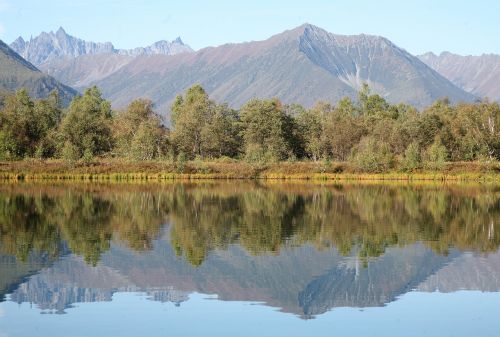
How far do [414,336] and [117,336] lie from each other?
8.51 meters

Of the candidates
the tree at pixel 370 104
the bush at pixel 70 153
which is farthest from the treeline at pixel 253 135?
the tree at pixel 370 104

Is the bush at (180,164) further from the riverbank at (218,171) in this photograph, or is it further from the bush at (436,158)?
the bush at (436,158)

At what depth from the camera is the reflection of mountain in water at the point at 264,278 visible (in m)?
25.4

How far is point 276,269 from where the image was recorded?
→ 100 feet

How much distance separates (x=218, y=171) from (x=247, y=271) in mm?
75734

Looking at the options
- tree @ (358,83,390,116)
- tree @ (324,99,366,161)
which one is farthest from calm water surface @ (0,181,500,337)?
tree @ (358,83,390,116)

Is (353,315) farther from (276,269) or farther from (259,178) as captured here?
(259,178)

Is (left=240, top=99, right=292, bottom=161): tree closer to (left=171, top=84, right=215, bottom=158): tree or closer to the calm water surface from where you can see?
(left=171, top=84, right=215, bottom=158): tree

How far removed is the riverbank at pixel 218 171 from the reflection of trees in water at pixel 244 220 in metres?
27.7

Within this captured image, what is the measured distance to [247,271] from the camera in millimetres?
29938

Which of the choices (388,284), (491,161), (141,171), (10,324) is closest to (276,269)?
(388,284)

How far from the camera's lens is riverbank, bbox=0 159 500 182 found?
99.9 meters

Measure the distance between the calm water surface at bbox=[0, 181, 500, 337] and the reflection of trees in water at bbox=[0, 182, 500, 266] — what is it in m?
0.16

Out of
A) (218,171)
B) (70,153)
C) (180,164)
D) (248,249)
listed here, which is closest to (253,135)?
(218,171)
